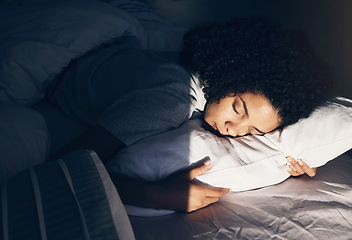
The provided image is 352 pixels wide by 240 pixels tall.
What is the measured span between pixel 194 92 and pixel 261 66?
0.82ft

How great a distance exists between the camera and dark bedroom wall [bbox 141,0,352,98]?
1046 mm

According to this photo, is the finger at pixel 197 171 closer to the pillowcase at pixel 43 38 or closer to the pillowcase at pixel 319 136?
the pillowcase at pixel 319 136

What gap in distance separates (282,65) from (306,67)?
10 cm

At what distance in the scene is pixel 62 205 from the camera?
0.38m

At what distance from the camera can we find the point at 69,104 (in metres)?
0.90

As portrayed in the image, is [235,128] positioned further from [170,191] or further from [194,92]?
[170,191]

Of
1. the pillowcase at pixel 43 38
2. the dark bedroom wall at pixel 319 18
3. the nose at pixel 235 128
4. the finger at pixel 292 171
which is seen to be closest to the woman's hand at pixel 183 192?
the nose at pixel 235 128

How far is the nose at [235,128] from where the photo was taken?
80cm

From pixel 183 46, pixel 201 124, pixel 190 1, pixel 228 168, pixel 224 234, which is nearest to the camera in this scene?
pixel 224 234

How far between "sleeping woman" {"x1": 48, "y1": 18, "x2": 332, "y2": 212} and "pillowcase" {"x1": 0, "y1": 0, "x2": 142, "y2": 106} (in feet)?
0.19

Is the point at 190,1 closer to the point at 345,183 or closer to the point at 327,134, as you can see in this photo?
the point at 327,134

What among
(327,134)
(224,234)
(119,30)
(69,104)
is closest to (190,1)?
(119,30)

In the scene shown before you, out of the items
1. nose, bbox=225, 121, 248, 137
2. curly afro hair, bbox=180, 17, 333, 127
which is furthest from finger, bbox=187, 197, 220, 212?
curly afro hair, bbox=180, 17, 333, 127

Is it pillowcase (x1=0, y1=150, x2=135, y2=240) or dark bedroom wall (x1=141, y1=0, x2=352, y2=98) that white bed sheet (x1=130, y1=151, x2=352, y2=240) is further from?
dark bedroom wall (x1=141, y1=0, x2=352, y2=98)
